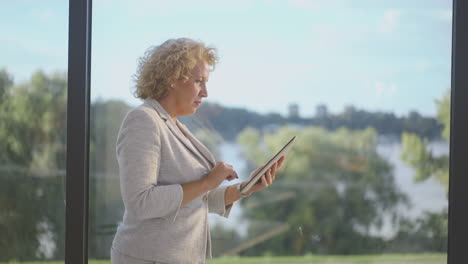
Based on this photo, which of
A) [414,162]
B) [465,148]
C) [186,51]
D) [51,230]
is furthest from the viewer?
[51,230]

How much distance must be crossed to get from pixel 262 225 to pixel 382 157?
57cm

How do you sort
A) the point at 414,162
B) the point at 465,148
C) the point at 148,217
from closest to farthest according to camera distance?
the point at 148,217, the point at 465,148, the point at 414,162

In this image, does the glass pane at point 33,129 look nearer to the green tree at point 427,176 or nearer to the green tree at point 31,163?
the green tree at point 31,163

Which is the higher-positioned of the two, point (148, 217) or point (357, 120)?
point (357, 120)

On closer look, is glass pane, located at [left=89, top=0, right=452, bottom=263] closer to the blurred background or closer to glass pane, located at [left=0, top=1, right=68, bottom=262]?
the blurred background

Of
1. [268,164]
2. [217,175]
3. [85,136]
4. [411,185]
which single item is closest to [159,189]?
[217,175]

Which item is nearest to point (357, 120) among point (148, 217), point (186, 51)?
point (186, 51)

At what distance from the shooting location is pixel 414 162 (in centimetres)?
208

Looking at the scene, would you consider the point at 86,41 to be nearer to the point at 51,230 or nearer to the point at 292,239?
the point at 51,230

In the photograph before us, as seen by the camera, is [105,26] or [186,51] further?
[105,26]

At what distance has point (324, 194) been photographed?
2.12 m

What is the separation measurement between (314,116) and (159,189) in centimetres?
86

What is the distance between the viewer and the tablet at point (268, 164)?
1.56 metres

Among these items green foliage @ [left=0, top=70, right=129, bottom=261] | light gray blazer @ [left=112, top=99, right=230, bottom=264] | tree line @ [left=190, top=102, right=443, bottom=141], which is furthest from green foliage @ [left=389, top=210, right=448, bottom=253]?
green foliage @ [left=0, top=70, right=129, bottom=261]
